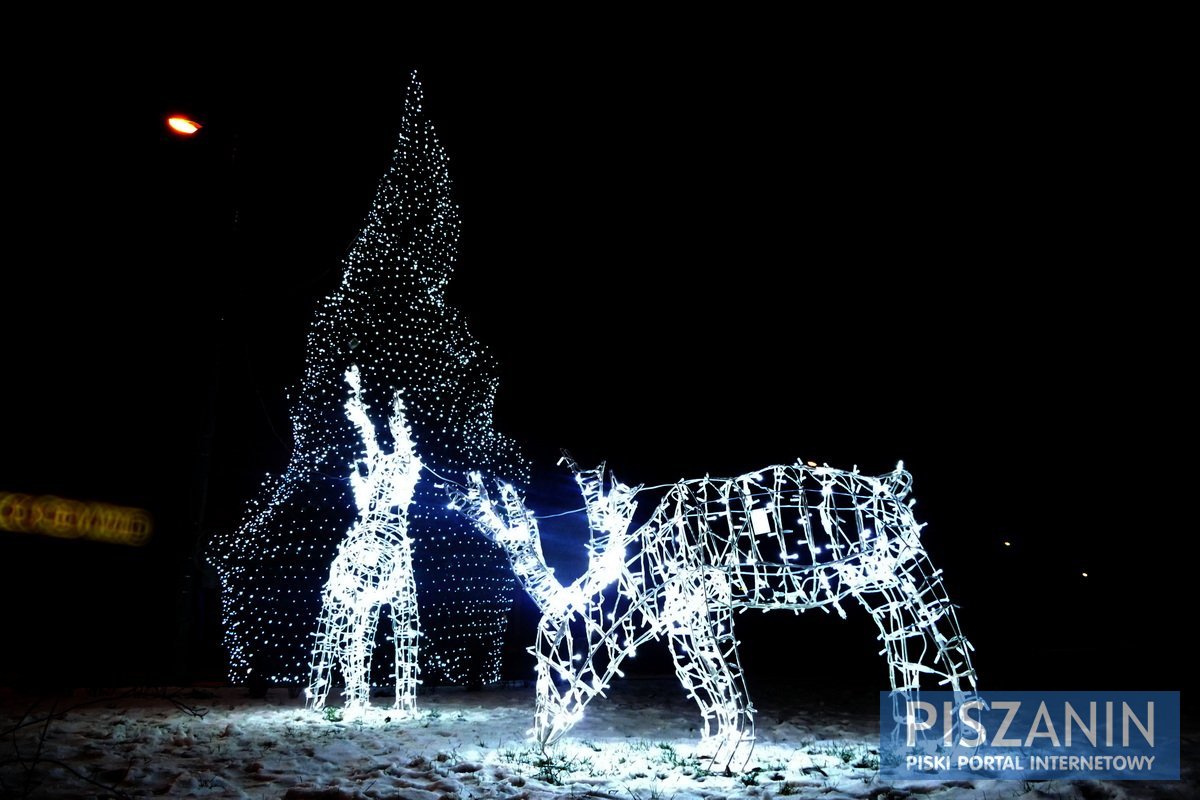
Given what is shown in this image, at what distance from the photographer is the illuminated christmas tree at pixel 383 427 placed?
7.22 meters

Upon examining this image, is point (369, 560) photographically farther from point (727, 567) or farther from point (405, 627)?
point (727, 567)

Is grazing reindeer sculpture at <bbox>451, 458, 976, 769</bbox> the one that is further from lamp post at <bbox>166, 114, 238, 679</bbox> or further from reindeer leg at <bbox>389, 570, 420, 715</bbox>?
lamp post at <bbox>166, 114, 238, 679</bbox>

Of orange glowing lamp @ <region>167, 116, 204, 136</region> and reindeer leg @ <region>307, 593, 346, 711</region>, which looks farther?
reindeer leg @ <region>307, 593, 346, 711</region>

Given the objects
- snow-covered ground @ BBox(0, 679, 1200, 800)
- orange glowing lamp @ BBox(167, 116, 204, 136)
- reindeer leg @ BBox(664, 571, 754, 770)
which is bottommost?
snow-covered ground @ BBox(0, 679, 1200, 800)

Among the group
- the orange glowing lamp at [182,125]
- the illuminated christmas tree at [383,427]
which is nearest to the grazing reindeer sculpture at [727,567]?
the illuminated christmas tree at [383,427]

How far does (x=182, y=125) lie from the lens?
537 cm

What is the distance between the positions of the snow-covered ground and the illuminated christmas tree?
1023mm

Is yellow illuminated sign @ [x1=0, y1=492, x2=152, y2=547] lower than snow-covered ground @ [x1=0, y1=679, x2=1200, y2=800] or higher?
higher

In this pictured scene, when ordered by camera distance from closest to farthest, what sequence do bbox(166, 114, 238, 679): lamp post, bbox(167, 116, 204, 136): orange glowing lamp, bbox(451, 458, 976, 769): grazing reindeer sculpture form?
bbox(451, 458, 976, 769): grazing reindeer sculpture < bbox(167, 116, 204, 136): orange glowing lamp < bbox(166, 114, 238, 679): lamp post

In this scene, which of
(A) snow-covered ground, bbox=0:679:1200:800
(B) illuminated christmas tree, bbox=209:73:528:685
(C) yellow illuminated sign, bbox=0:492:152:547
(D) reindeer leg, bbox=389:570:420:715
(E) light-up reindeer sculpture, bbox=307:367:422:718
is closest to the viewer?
(A) snow-covered ground, bbox=0:679:1200:800

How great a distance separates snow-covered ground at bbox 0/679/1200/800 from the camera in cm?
369

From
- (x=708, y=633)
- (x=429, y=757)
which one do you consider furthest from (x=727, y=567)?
(x=429, y=757)

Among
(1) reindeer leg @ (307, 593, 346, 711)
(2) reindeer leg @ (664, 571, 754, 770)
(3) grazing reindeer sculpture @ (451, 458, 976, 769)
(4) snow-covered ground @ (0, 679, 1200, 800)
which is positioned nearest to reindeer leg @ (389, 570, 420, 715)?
(4) snow-covered ground @ (0, 679, 1200, 800)

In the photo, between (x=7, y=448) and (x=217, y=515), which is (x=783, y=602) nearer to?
(x=217, y=515)
